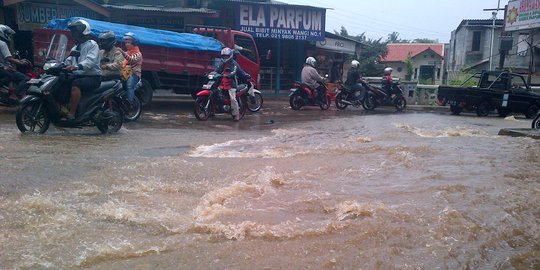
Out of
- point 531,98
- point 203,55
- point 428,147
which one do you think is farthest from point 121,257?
point 531,98

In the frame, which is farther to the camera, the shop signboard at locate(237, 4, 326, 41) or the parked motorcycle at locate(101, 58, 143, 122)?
the shop signboard at locate(237, 4, 326, 41)

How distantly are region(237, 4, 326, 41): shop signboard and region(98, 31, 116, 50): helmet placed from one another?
36.5 ft

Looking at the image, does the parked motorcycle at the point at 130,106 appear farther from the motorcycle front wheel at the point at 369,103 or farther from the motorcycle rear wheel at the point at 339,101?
the motorcycle front wheel at the point at 369,103

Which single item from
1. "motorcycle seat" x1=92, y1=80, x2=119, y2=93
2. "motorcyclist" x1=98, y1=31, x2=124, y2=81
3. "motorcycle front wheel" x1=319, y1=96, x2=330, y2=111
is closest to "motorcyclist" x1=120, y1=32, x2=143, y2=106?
"motorcyclist" x1=98, y1=31, x2=124, y2=81

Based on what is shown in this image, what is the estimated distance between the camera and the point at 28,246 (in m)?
3.28

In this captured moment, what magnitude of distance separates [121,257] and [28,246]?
615mm

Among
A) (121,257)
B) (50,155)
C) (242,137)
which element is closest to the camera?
(121,257)

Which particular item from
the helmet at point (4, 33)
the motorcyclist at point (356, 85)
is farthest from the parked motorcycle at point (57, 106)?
the motorcyclist at point (356, 85)

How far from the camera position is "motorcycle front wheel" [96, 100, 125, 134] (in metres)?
7.89

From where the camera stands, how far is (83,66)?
7414 millimetres

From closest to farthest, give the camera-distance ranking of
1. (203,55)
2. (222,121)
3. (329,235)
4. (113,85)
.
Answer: (329,235), (113,85), (222,121), (203,55)

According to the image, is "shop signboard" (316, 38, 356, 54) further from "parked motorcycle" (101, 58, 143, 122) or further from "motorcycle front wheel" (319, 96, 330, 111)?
"parked motorcycle" (101, 58, 143, 122)

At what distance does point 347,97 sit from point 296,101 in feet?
6.11

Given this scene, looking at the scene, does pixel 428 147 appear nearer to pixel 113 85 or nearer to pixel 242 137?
pixel 242 137
